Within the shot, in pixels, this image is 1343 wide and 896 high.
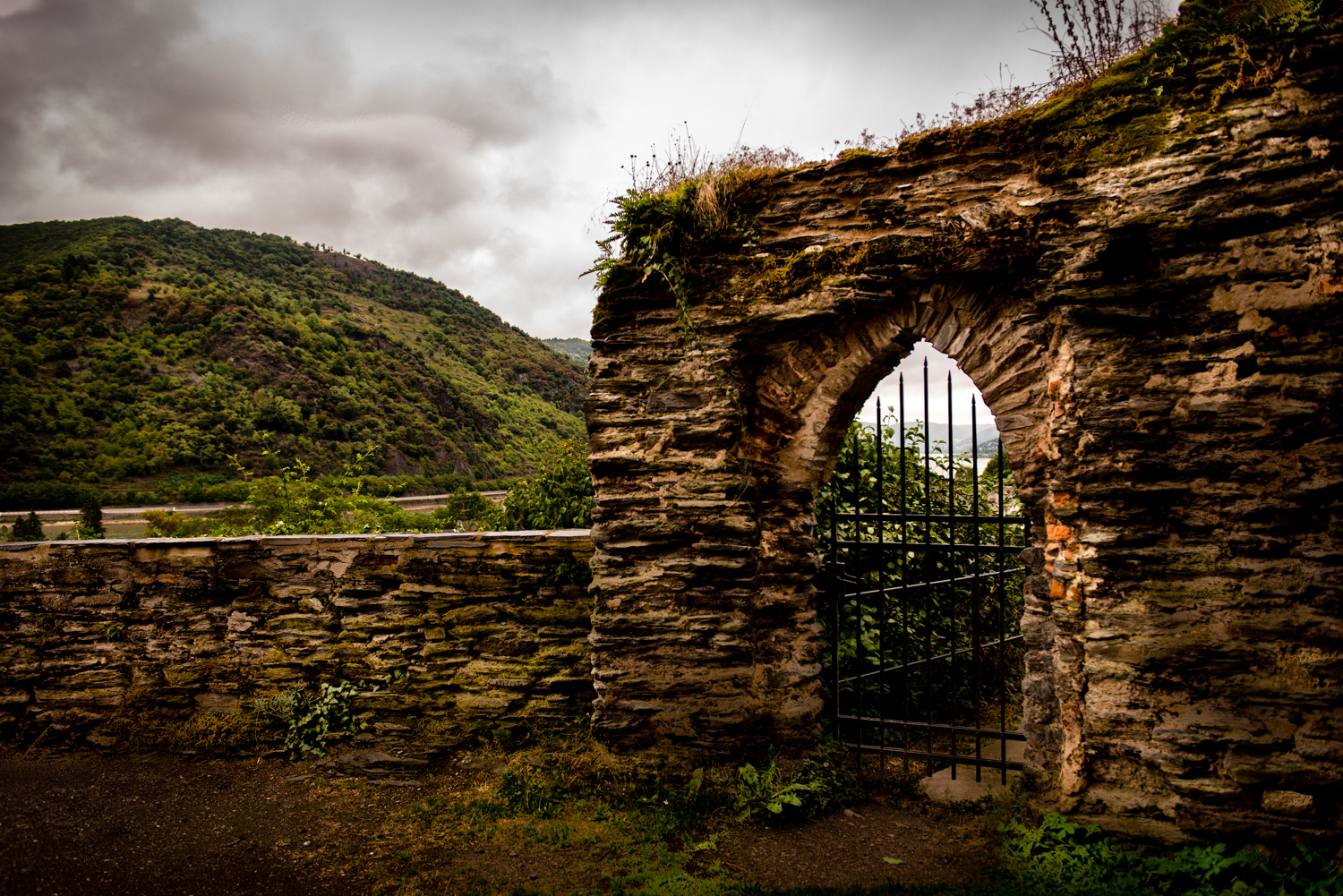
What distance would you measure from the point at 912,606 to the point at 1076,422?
3139 mm

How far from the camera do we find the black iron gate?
3.94m

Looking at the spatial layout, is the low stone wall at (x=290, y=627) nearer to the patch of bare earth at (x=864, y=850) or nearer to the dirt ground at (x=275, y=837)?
the dirt ground at (x=275, y=837)

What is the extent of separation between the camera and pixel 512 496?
675 cm

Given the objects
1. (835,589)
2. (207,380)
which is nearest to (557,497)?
(835,589)

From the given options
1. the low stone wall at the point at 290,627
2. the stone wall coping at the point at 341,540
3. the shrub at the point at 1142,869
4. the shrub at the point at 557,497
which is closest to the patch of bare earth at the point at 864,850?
the shrub at the point at 1142,869

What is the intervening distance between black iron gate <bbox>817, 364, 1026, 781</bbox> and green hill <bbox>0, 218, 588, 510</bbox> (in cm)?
1349

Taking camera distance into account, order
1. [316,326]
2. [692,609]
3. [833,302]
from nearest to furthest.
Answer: [833,302] < [692,609] < [316,326]

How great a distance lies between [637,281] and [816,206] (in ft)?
3.97

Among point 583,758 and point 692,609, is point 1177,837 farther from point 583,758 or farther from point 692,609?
point 583,758

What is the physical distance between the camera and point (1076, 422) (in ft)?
10.2

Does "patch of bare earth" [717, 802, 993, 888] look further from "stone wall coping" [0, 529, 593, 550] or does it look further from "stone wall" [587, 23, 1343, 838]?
"stone wall coping" [0, 529, 593, 550]

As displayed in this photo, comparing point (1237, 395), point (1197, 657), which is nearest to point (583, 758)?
point (1197, 657)

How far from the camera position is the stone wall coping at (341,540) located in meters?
4.52

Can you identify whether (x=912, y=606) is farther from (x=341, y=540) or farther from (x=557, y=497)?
(x=341, y=540)
